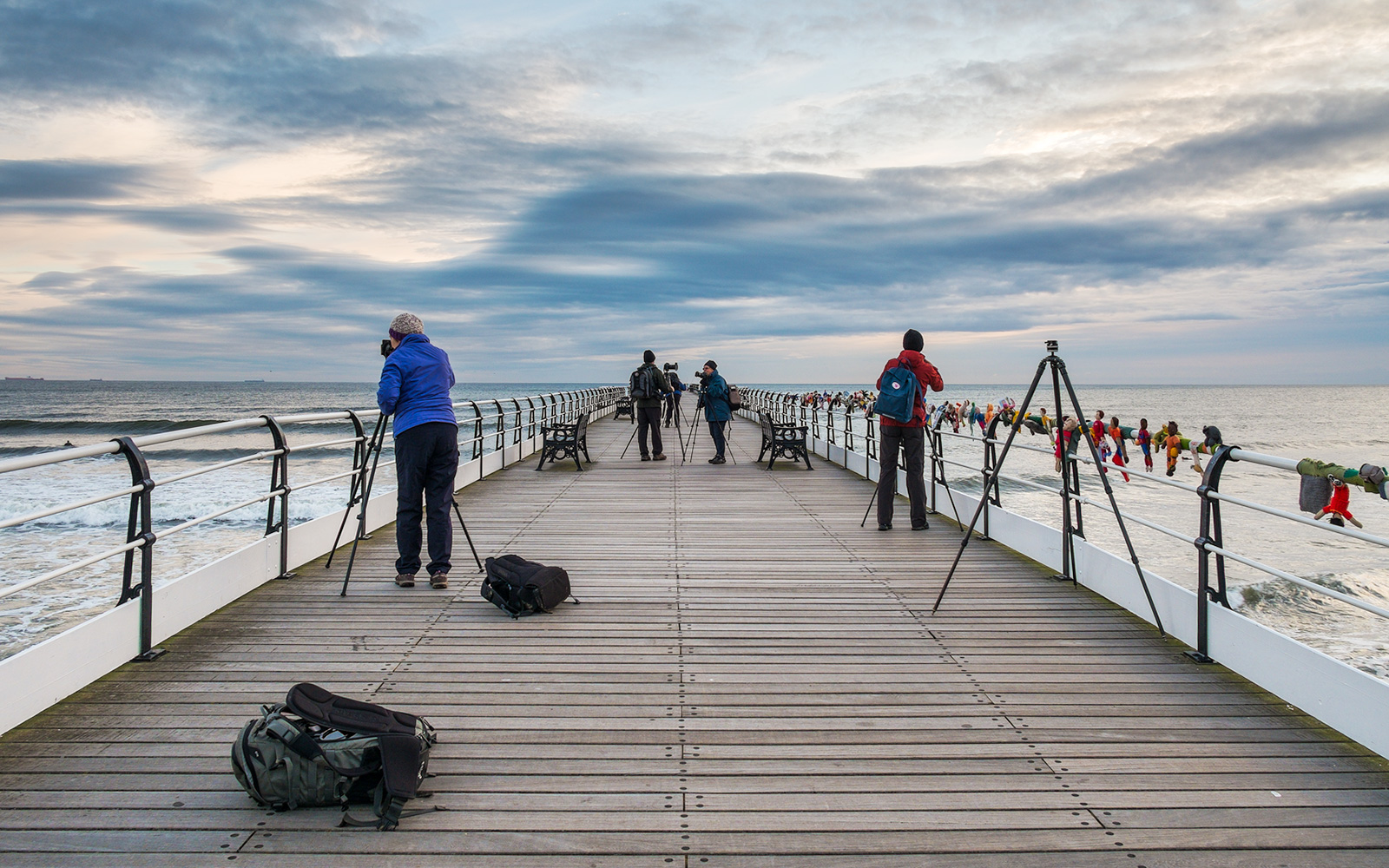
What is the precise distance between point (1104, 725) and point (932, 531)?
473 centimetres

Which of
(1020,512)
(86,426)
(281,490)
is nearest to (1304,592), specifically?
(1020,512)

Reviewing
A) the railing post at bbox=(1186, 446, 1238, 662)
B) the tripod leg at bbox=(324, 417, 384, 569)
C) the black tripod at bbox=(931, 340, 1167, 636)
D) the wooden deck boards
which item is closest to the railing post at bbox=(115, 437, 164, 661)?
the wooden deck boards

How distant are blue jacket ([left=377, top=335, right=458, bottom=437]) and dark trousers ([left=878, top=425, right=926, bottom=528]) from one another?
423 centimetres

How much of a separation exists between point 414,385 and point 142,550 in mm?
1897

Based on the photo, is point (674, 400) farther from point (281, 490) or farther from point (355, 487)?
point (281, 490)

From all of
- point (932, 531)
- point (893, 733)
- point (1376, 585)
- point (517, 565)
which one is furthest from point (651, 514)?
point (1376, 585)

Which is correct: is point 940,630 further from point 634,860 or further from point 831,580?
point 634,860

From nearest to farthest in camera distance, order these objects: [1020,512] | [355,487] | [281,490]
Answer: [281,490]
[355,487]
[1020,512]

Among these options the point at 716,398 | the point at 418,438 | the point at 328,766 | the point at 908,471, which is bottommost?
the point at 328,766

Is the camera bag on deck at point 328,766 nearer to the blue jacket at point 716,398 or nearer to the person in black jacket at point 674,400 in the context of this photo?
the blue jacket at point 716,398

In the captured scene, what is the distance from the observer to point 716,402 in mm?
15281

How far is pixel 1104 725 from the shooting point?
3.48m

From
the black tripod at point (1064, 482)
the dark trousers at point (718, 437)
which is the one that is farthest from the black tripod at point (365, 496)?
the dark trousers at point (718, 437)

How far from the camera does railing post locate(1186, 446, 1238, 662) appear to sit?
13.9ft
